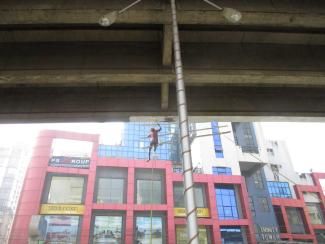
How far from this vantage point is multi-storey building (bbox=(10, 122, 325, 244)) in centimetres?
3155

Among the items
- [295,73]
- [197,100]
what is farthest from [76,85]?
[295,73]

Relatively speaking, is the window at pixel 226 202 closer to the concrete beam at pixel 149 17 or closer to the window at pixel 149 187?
the window at pixel 149 187

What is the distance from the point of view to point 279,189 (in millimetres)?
46844

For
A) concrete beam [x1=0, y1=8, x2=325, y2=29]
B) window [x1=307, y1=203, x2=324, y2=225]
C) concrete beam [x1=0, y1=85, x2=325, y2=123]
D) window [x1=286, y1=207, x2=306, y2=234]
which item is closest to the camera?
concrete beam [x1=0, y1=8, x2=325, y2=29]

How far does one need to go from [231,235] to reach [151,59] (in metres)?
33.0

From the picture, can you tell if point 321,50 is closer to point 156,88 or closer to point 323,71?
point 323,71

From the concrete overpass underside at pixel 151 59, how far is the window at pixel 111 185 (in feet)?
94.9

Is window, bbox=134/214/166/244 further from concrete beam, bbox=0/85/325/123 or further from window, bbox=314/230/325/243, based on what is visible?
concrete beam, bbox=0/85/325/123

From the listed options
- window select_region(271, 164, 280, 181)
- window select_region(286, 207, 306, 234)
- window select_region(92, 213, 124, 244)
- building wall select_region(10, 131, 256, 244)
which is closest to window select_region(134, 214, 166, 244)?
building wall select_region(10, 131, 256, 244)

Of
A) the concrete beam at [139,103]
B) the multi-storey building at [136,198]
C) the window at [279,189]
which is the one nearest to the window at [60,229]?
the multi-storey building at [136,198]

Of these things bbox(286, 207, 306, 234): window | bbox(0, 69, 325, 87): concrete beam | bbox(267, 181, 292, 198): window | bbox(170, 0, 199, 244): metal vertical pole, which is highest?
bbox(267, 181, 292, 198): window

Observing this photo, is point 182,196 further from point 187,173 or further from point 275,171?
point 187,173

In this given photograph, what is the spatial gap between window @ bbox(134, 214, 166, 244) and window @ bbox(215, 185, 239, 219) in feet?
25.5

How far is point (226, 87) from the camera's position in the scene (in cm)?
687
